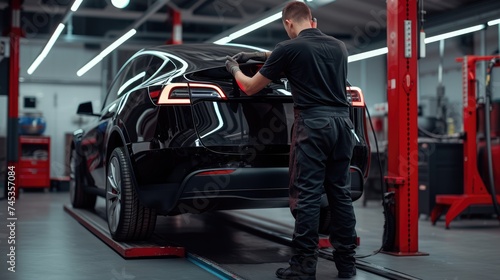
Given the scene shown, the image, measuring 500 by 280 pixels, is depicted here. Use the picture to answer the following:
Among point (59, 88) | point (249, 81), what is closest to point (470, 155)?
point (249, 81)

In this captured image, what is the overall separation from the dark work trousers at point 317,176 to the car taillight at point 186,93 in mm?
613

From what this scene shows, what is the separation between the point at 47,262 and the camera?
4.24 m

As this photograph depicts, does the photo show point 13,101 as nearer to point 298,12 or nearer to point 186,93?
point 186,93

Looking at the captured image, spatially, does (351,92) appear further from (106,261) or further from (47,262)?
(47,262)

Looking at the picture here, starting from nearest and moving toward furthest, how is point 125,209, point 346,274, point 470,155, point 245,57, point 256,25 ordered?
point 346,274 < point 245,57 < point 125,209 < point 470,155 < point 256,25

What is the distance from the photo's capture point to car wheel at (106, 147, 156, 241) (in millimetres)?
4512

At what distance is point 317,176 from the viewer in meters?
3.65

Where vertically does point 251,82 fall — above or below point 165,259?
above

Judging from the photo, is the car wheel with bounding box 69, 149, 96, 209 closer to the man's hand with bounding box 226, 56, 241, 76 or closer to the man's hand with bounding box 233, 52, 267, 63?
the man's hand with bounding box 233, 52, 267, 63

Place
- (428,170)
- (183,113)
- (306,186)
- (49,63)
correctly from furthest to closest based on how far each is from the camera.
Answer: (49,63) → (428,170) → (183,113) → (306,186)

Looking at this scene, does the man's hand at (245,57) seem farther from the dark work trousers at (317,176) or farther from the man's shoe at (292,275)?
the man's shoe at (292,275)

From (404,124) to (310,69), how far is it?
1.45m

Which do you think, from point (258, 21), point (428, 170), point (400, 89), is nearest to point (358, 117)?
point (400, 89)

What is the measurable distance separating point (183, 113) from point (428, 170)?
4644 mm
